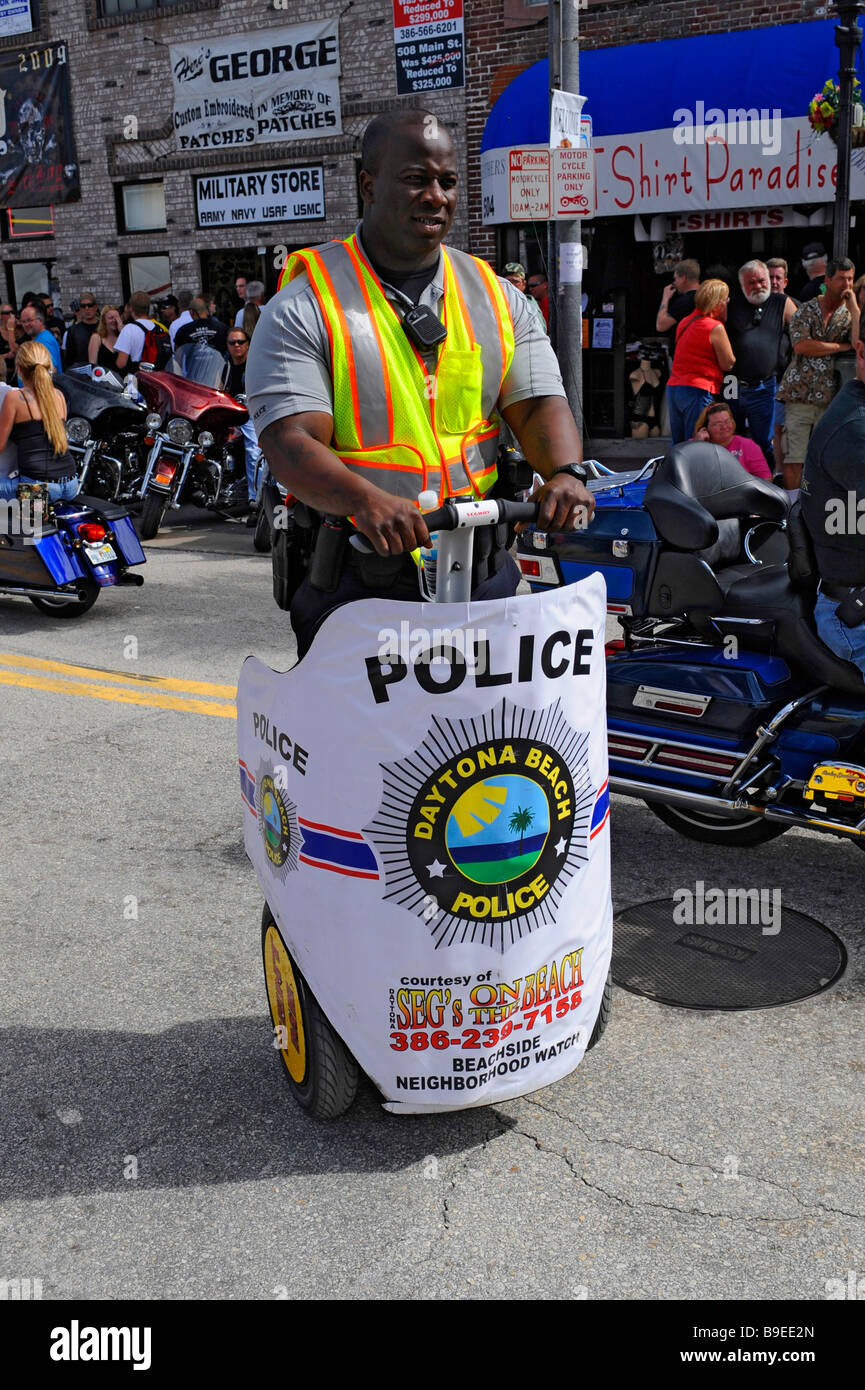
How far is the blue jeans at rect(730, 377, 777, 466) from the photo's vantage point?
1091cm

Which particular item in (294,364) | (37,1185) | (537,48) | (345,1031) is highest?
(537,48)

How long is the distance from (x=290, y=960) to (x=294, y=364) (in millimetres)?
1380

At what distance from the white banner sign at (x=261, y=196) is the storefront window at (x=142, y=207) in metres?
0.97

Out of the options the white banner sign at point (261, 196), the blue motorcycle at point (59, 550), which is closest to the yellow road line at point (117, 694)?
the blue motorcycle at point (59, 550)

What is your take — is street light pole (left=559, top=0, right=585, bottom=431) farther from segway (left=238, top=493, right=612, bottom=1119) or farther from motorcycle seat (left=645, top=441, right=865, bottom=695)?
segway (left=238, top=493, right=612, bottom=1119)

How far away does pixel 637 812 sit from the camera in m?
5.29

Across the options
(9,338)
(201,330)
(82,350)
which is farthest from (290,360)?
(9,338)

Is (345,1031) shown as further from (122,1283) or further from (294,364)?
(294,364)

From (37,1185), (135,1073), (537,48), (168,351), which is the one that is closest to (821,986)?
(135,1073)

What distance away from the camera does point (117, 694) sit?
702 centimetres

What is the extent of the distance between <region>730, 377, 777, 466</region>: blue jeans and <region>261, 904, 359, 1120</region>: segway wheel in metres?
8.61

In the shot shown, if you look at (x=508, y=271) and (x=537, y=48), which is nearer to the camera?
(x=508, y=271)

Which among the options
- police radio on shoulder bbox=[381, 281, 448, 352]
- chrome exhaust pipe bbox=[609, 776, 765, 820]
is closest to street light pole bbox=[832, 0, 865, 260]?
chrome exhaust pipe bbox=[609, 776, 765, 820]

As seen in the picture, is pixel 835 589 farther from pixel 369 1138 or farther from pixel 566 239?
pixel 566 239
